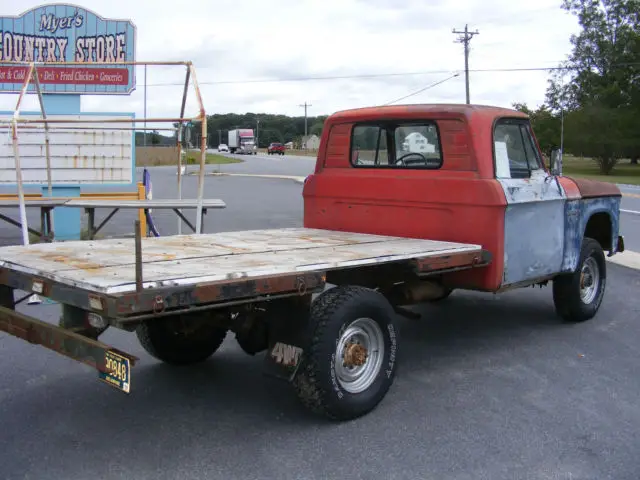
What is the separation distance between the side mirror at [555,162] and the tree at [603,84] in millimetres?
44158

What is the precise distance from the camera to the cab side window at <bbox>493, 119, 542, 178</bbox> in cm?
580

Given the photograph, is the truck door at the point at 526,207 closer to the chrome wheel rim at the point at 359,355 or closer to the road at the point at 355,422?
the road at the point at 355,422

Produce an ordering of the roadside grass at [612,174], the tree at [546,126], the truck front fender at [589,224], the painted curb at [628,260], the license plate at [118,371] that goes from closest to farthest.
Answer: the license plate at [118,371] < the truck front fender at [589,224] < the painted curb at [628,260] < the roadside grass at [612,174] < the tree at [546,126]

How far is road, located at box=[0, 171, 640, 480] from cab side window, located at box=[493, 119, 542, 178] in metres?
1.54

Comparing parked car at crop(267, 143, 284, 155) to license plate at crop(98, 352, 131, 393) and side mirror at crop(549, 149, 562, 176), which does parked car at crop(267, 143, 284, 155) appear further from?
license plate at crop(98, 352, 131, 393)

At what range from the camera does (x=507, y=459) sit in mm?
3824

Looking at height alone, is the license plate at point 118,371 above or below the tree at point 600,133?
below

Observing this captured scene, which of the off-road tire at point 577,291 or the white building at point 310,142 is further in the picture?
the white building at point 310,142

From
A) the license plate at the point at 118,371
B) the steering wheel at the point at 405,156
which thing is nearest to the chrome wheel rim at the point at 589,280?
the steering wheel at the point at 405,156

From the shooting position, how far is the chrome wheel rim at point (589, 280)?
6883mm

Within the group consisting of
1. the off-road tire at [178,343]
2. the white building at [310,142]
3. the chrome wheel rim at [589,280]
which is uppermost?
the white building at [310,142]

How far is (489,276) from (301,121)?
12867 centimetres

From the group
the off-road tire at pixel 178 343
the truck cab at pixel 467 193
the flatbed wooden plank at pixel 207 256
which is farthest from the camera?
the truck cab at pixel 467 193

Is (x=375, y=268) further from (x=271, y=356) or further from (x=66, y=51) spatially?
(x=66, y=51)
